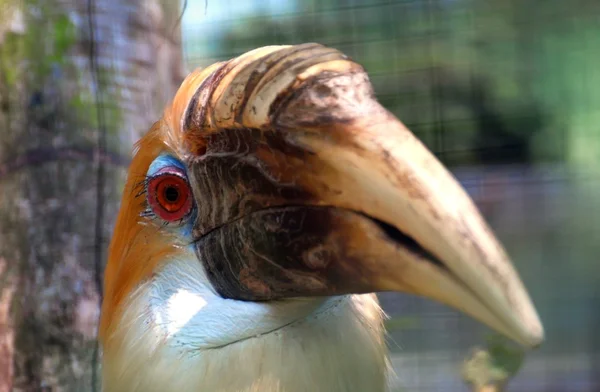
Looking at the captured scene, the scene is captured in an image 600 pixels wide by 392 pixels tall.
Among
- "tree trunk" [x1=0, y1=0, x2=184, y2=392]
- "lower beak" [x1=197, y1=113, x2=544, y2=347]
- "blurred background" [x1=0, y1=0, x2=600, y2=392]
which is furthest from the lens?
"blurred background" [x1=0, y1=0, x2=600, y2=392]

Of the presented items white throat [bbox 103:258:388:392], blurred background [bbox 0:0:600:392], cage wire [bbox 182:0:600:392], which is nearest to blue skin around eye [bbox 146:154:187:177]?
white throat [bbox 103:258:388:392]

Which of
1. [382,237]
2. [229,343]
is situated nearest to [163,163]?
[229,343]

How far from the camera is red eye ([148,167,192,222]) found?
0.87m

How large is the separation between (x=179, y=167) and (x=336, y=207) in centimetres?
29

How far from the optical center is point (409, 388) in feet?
8.34

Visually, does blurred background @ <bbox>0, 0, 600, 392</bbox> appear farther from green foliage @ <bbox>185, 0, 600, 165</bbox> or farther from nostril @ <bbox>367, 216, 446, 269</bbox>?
nostril @ <bbox>367, 216, 446, 269</bbox>

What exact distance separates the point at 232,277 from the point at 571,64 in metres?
1.91

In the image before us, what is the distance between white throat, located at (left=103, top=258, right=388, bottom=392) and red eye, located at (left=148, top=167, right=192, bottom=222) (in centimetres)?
7

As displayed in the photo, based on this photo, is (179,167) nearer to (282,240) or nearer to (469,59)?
(282,240)

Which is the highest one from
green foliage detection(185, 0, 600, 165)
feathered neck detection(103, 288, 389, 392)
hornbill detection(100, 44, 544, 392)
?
green foliage detection(185, 0, 600, 165)

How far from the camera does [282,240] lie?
0.71m

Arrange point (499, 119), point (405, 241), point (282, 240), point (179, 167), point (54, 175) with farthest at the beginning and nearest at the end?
1. point (499, 119)
2. point (54, 175)
3. point (179, 167)
4. point (282, 240)
5. point (405, 241)

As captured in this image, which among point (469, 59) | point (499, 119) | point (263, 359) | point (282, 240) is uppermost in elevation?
point (469, 59)

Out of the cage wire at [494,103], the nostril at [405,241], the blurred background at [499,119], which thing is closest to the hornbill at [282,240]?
the nostril at [405,241]
